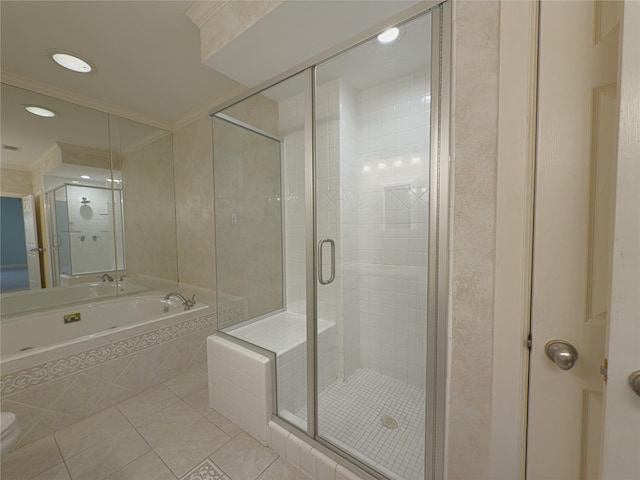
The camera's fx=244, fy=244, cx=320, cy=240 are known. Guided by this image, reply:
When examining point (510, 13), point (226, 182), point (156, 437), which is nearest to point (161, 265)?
point (226, 182)

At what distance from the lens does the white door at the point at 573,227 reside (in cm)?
63

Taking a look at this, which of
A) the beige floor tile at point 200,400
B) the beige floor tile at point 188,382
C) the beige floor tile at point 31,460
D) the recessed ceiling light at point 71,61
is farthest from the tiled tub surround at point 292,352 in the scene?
the recessed ceiling light at point 71,61

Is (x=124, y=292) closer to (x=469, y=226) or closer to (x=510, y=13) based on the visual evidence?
(x=469, y=226)

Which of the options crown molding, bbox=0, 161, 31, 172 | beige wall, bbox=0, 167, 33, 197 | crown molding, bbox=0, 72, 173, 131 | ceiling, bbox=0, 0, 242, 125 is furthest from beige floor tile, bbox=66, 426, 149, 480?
crown molding, bbox=0, 72, 173, 131

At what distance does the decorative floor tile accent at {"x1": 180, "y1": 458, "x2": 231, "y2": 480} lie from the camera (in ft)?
4.14

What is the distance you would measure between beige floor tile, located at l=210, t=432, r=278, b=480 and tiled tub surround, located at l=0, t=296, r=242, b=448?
0.81 metres

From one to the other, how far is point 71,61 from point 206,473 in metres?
3.04

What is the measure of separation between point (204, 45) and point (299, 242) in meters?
1.50

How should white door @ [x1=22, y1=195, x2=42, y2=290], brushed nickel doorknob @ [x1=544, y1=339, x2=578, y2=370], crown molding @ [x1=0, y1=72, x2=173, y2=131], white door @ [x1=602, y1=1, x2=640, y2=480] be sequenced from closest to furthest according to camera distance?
white door @ [x1=602, y1=1, x2=640, y2=480], brushed nickel doorknob @ [x1=544, y1=339, x2=578, y2=370], crown molding @ [x1=0, y1=72, x2=173, y2=131], white door @ [x1=22, y1=195, x2=42, y2=290]

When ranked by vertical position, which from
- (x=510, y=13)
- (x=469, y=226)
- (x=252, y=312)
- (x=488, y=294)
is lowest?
(x=252, y=312)

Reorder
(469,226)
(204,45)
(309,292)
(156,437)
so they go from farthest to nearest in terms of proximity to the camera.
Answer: (204,45)
(156,437)
(309,292)
(469,226)

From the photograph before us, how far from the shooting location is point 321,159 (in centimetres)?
156

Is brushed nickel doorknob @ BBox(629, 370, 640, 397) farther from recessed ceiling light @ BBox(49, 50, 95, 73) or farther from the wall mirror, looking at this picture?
the wall mirror

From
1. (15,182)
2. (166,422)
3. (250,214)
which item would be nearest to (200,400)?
(166,422)
